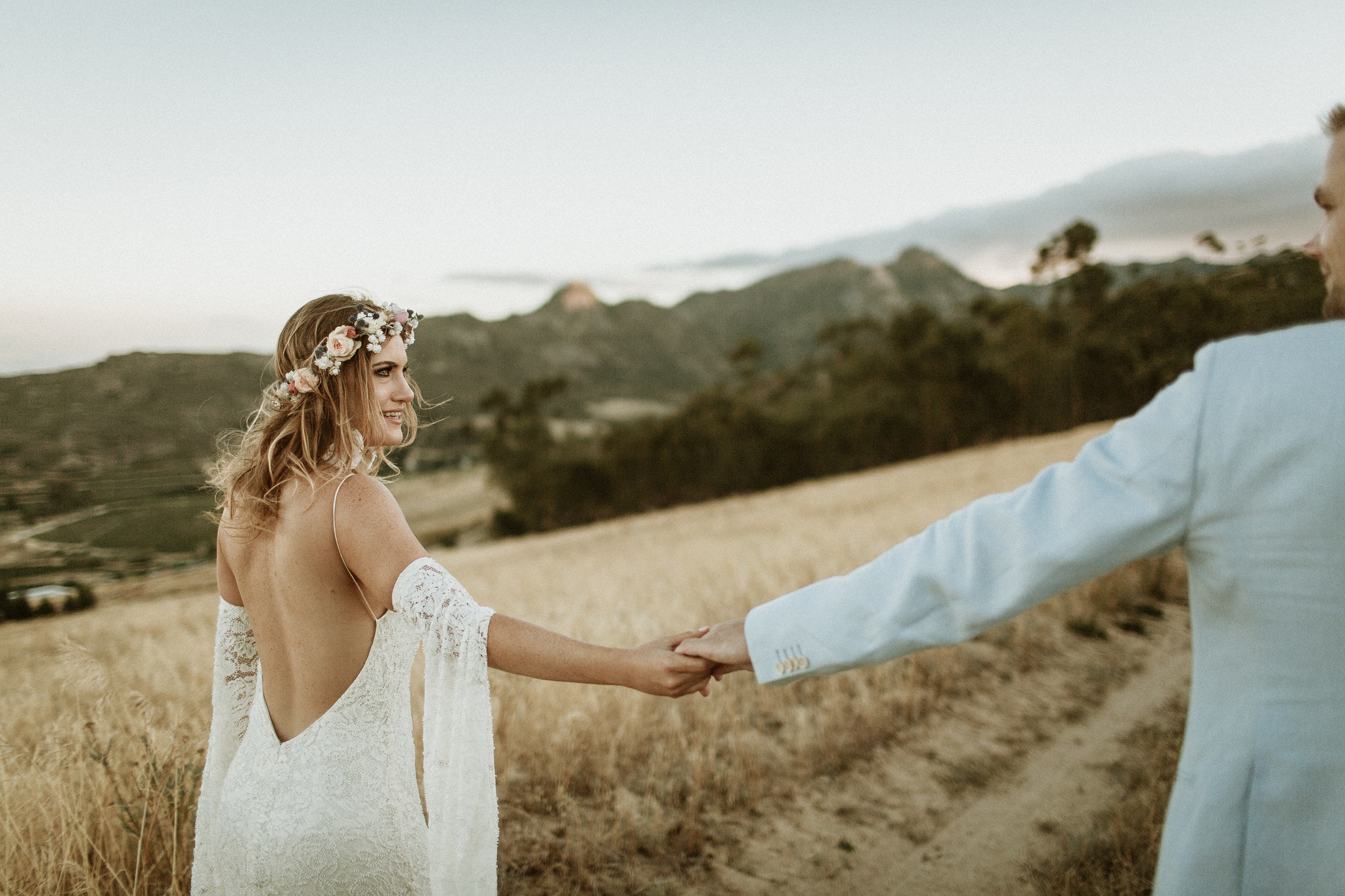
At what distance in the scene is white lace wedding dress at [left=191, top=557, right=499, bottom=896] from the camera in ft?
7.85

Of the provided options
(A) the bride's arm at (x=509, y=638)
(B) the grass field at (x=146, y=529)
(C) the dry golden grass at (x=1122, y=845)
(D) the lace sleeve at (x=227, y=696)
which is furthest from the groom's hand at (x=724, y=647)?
(B) the grass field at (x=146, y=529)

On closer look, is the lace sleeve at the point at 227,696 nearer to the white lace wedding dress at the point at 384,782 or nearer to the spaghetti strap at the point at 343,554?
the white lace wedding dress at the point at 384,782

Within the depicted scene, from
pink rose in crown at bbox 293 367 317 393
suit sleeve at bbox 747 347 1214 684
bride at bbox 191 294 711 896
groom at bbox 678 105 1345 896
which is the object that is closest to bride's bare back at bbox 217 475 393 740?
bride at bbox 191 294 711 896

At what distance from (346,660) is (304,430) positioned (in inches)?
31.6

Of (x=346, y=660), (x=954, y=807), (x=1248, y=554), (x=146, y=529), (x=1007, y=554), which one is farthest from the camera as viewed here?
(x=146, y=529)

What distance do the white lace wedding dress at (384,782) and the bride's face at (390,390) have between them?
57 centimetres

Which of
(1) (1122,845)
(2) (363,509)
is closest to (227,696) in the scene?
(2) (363,509)

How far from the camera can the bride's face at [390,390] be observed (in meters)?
2.75

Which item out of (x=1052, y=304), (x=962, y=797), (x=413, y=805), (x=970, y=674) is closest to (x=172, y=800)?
(x=413, y=805)

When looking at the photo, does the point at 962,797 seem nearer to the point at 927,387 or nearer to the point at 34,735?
the point at 34,735

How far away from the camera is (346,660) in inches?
98.7

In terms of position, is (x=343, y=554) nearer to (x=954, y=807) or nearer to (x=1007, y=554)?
(x=1007, y=554)

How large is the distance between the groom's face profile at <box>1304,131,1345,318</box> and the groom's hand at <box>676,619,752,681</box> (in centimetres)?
180

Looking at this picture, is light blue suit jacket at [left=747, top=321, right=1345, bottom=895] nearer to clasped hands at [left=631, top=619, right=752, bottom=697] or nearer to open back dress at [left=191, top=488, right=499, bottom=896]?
clasped hands at [left=631, top=619, right=752, bottom=697]
